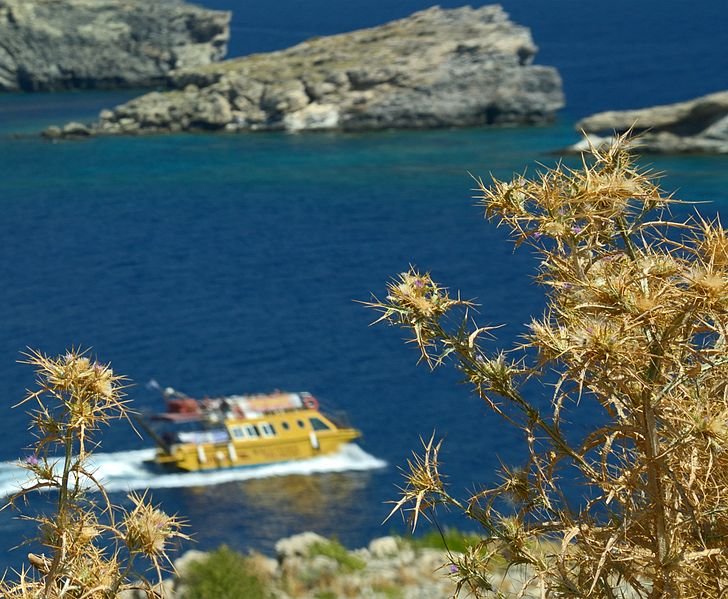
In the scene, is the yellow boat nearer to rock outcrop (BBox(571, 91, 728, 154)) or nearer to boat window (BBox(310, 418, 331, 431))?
boat window (BBox(310, 418, 331, 431))

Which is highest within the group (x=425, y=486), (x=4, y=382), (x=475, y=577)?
(x=4, y=382)

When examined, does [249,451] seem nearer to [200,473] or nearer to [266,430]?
[266,430]

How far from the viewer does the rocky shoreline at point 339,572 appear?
874 inches

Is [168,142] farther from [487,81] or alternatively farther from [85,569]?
[85,569]

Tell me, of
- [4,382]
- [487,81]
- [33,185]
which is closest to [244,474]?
[4,382]

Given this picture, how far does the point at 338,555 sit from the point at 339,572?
2.24ft

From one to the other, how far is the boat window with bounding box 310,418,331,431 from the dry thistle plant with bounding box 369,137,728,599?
1201 inches

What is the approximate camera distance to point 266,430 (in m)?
37.1

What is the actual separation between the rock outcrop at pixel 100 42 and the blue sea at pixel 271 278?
2668cm

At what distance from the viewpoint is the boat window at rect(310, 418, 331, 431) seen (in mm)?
36737

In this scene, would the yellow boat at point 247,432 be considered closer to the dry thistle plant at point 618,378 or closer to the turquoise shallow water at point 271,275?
the turquoise shallow water at point 271,275

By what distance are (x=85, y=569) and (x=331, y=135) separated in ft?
266

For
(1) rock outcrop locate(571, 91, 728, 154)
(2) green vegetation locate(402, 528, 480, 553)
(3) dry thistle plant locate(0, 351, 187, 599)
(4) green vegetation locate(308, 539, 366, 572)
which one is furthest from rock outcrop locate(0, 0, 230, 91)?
(3) dry thistle plant locate(0, 351, 187, 599)

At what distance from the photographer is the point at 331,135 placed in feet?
281
